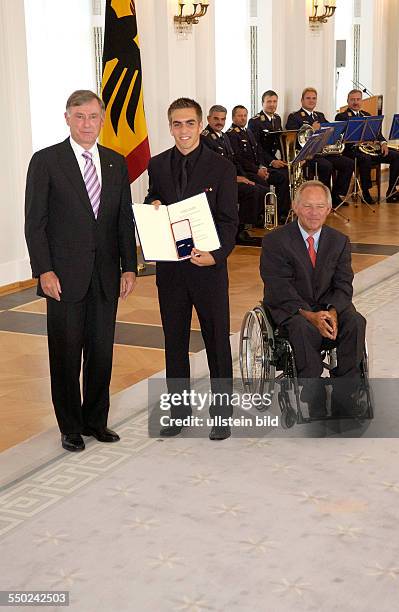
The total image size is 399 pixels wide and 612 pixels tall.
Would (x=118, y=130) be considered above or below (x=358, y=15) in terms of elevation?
below

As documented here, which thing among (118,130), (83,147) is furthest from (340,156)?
(83,147)

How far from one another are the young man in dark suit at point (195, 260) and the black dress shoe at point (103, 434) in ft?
1.43

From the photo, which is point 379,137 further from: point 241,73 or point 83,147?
point 83,147

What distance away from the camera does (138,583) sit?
346cm

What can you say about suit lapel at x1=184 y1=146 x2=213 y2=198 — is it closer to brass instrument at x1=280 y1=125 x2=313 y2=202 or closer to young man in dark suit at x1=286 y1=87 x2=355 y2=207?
brass instrument at x1=280 y1=125 x2=313 y2=202

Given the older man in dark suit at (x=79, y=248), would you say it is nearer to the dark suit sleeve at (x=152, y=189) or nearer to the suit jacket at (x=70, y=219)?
the suit jacket at (x=70, y=219)

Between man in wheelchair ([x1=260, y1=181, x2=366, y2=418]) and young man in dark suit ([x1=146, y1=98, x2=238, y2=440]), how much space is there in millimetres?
384

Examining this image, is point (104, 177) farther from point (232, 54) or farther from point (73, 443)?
point (232, 54)

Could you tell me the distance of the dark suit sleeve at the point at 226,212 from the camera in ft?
15.2

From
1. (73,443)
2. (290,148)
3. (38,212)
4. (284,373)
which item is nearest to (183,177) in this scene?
(38,212)

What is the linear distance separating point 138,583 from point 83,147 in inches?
82.2

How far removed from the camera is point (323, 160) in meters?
13.0

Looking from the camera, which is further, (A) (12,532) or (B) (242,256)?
(B) (242,256)

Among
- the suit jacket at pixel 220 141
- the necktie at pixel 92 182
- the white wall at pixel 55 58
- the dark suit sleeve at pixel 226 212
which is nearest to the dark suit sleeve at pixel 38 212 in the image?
the necktie at pixel 92 182
